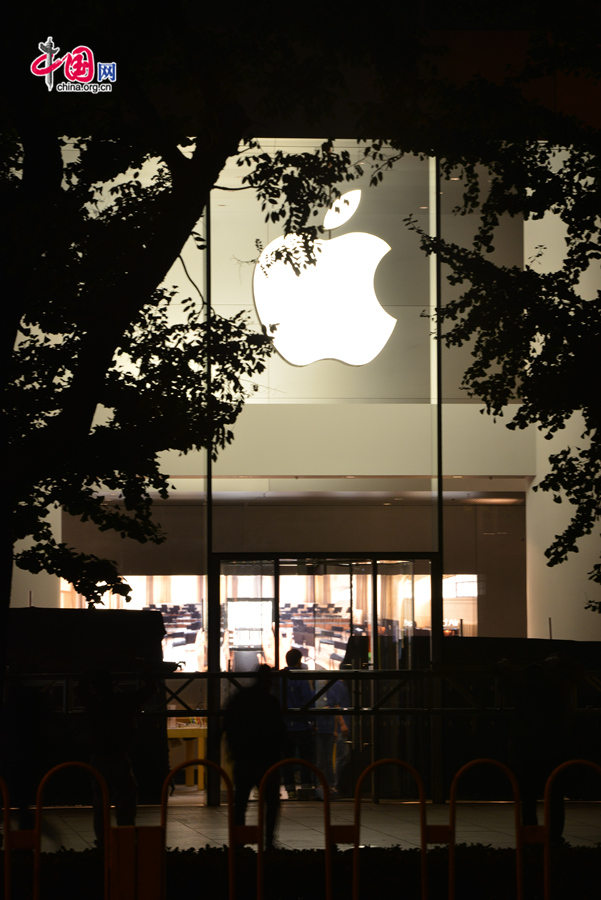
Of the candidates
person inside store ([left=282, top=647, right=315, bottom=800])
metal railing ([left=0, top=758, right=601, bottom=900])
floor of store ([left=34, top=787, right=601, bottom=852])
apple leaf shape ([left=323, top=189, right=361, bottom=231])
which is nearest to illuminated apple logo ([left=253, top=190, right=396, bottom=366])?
apple leaf shape ([left=323, top=189, right=361, bottom=231])

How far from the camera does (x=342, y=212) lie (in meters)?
12.7

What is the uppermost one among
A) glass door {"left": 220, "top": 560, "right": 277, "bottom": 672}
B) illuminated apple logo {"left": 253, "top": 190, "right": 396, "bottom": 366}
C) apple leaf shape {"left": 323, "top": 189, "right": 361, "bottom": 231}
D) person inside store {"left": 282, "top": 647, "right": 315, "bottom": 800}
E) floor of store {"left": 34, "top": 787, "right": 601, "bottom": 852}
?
apple leaf shape {"left": 323, "top": 189, "right": 361, "bottom": 231}

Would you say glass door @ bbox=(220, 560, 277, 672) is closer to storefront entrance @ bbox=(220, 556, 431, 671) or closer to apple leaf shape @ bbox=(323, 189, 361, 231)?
storefront entrance @ bbox=(220, 556, 431, 671)

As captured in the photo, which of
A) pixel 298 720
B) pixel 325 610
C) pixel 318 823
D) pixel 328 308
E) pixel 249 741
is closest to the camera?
pixel 249 741

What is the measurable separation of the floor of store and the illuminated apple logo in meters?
4.89

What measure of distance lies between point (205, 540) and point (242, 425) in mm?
1358

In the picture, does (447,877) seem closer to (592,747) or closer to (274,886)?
(274,886)

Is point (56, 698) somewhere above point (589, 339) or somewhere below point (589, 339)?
below

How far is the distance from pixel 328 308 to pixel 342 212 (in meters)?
1.11

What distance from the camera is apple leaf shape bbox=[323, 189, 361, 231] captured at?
1263cm

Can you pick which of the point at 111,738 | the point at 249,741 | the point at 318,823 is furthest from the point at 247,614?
the point at 111,738

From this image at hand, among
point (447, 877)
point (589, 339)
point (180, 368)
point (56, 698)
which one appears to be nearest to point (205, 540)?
point (56, 698)

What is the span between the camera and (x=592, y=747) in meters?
12.0

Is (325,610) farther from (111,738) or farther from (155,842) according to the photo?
(155,842)
